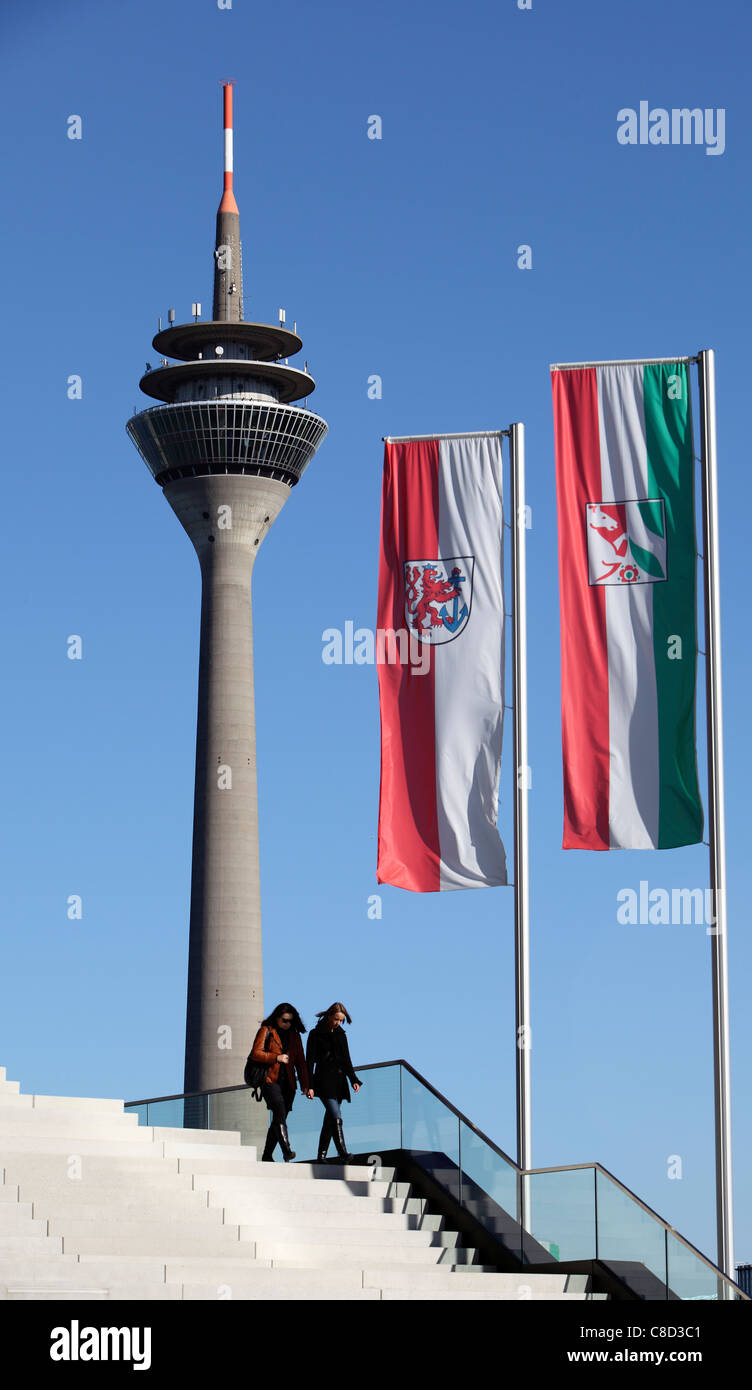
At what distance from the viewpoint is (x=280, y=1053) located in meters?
25.5

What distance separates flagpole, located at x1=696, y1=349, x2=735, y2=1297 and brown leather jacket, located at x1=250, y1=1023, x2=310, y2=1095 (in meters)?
4.92

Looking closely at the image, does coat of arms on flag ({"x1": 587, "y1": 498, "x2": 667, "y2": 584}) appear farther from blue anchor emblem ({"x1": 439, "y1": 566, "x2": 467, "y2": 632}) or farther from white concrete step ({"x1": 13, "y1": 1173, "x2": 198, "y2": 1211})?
white concrete step ({"x1": 13, "y1": 1173, "x2": 198, "y2": 1211})

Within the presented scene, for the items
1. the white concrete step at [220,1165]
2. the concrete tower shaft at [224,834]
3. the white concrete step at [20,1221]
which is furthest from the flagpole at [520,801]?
the concrete tower shaft at [224,834]

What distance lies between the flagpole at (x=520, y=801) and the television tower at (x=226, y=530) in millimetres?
65982

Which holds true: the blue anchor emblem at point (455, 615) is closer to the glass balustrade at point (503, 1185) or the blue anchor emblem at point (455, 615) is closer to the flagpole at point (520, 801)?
the flagpole at point (520, 801)

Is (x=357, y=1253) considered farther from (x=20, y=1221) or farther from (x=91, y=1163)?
(x=20, y=1221)

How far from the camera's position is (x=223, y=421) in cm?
10400

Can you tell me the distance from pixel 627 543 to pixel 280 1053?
7.55 meters

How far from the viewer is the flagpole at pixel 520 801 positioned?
26938mm

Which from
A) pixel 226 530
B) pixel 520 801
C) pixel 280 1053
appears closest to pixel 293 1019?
pixel 280 1053

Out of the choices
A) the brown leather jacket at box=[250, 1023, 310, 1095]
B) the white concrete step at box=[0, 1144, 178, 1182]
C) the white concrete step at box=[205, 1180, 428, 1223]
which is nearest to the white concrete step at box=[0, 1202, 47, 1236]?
the white concrete step at box=[0, 1144, 178, 1182]

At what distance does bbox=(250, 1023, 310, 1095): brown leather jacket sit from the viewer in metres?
25.4
